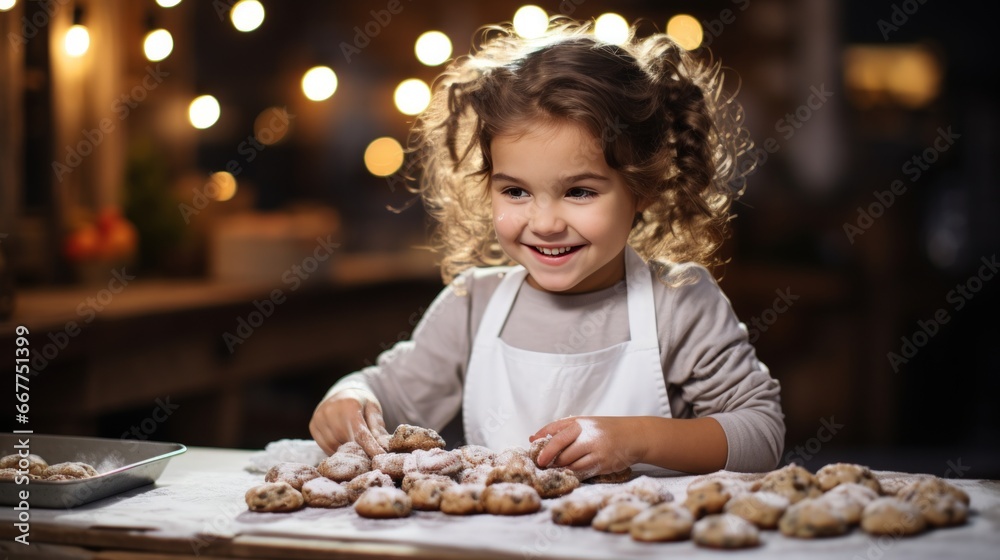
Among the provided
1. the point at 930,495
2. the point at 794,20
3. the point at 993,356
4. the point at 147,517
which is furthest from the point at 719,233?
the point at 794,20

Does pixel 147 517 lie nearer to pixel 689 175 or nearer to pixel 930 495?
pixel 930 495

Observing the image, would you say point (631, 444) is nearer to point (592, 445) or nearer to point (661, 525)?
point (592, 445)

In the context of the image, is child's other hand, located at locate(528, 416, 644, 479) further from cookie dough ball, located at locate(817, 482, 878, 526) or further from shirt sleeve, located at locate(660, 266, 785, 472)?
cookie dough ball, located at locate(817, 482, 878, 526)

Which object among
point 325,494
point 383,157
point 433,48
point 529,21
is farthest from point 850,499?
point 383,157

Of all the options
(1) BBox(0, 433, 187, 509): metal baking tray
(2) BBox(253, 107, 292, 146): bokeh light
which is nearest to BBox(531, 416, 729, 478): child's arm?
(1) BBox(0, 433, 187, 509): metal baking tray

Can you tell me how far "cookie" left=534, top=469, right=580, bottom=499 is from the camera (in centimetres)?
127

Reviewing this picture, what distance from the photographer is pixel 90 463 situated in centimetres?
142

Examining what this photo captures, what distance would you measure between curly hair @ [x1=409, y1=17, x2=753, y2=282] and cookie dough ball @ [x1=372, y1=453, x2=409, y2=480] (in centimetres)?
56

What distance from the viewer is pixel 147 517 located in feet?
3.89

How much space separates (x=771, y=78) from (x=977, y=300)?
176 centimetres

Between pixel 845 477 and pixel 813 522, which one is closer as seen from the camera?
pixel 813 522

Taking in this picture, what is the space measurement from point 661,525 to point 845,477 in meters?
0.31

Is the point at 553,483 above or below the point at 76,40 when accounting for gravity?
below

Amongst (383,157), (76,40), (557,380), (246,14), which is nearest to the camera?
(557,380)
